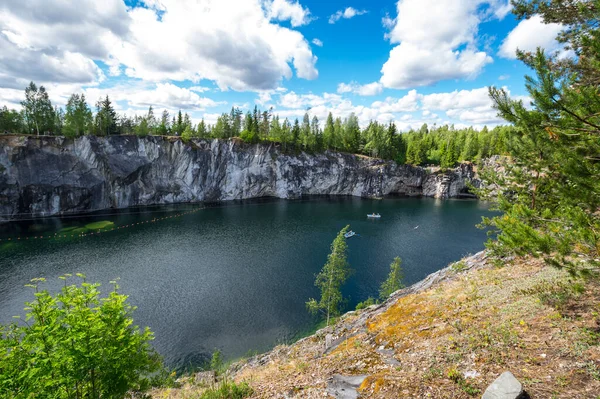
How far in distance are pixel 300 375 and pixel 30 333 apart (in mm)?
8229

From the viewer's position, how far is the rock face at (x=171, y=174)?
59.7 m

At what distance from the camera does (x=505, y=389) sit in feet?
18.1

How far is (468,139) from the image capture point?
101250mm

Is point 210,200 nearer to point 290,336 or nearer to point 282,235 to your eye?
point 282,235

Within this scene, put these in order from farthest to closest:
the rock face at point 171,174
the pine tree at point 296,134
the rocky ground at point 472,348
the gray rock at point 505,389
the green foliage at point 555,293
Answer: the pine tree at point 296,134
the rock face at point 171,174
the green foliage at point 555,293
the rocky ground at point 472,348
the gray rock at point 505,389

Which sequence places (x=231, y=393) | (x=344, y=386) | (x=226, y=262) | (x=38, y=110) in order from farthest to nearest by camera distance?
(x=38, y=110) < (x=226, y=262) < (x=231, y=393) < (x=344, y=386)

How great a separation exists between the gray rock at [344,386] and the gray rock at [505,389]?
3.07 m

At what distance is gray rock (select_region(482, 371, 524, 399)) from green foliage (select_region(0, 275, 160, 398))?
9524mm

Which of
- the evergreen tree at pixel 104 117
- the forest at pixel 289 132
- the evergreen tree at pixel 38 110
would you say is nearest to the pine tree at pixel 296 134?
the forest at pixel 289 132

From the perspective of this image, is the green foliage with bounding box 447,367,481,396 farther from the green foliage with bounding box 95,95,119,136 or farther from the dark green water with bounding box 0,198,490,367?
the green foliage with bounding box 95,95,119,136

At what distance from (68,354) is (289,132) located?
91084 millimetres

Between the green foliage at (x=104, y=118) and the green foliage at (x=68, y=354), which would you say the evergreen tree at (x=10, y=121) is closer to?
the green foliage at (x=104, y=118)

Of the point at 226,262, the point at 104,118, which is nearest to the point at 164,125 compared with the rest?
the point at 104,118

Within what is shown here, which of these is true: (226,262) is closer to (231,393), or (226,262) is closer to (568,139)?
(231,393)
